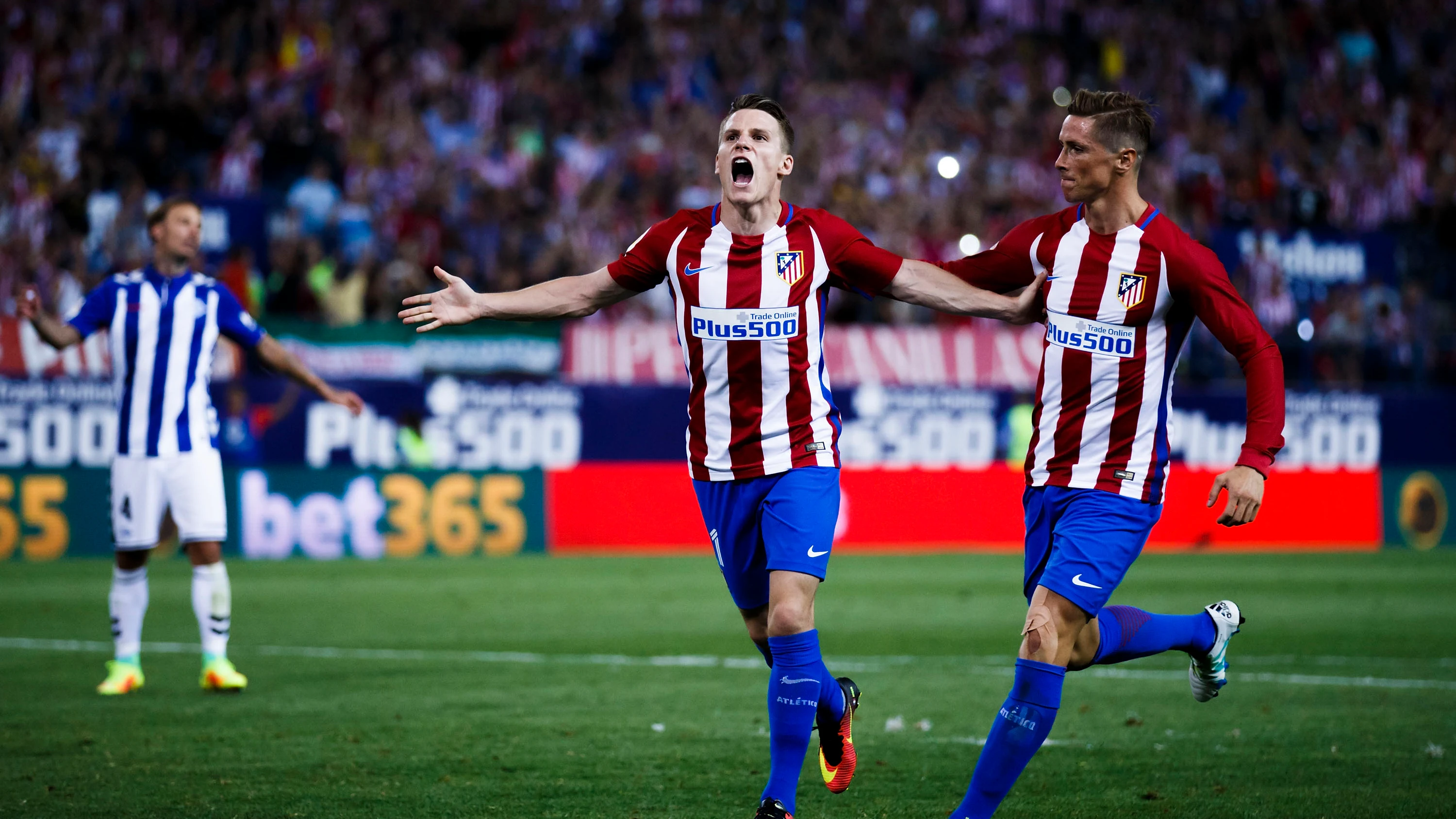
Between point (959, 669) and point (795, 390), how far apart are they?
13.8ft

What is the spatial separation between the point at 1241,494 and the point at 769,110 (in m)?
2.05

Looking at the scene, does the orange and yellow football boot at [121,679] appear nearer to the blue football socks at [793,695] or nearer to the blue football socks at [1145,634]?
the blue football socks at [793,695]

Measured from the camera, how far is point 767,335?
5465 mm

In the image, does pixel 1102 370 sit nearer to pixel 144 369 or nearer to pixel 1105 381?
pixel 1105 381

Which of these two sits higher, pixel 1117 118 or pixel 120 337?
pixel 1117 118

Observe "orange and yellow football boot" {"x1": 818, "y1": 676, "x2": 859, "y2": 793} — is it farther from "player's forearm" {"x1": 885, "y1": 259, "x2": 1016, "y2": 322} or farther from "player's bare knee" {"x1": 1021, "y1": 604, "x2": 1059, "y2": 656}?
"player's forearm" {"x1": 885, "y1": 259, "x2": 1016, "y2": 322}

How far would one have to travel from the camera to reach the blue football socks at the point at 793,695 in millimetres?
5227

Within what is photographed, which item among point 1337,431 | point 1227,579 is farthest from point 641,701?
point 1337,431

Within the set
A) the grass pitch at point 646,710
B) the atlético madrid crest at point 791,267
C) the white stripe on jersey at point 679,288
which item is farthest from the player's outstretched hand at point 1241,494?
the white stripe on jersey at point 679,288

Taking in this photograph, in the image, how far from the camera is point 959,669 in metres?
9.23

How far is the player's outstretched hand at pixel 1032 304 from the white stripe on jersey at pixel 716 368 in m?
1.00

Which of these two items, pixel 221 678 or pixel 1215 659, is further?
pixel 221 678

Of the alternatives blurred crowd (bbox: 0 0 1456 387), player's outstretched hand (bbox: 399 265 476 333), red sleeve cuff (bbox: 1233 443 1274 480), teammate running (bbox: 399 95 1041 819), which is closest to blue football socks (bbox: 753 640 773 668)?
teammate running (bbox: 399 95 1041 819)

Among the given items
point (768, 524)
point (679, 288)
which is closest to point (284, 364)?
point (679, 288)
